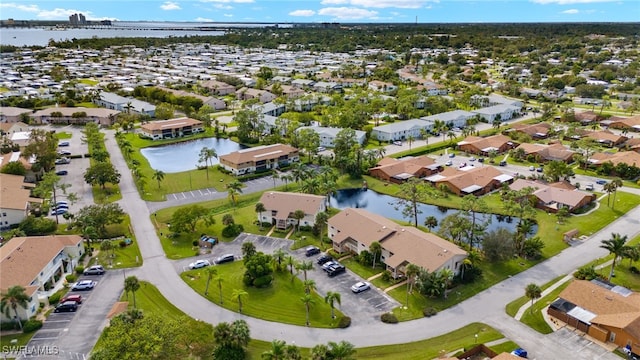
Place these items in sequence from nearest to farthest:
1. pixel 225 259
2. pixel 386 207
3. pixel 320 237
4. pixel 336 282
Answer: pixel 336 282 < pixel 225 259 < pixel 320 237 < pixel 386 207

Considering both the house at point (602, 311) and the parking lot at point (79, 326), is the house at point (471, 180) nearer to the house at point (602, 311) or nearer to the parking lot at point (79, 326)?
the house at point (602, 311)

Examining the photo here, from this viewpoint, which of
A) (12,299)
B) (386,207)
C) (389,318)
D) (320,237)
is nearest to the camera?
(12,299)

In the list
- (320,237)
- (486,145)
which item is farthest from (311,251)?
(486,145)

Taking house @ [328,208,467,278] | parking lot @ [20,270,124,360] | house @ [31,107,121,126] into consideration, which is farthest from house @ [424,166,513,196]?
house @ [31,107,121,126]

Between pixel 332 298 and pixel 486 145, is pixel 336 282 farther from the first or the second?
pixel 486 145

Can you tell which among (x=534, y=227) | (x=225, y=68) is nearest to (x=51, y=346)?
(x=534, y=227)

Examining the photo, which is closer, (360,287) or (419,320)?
(419,320)

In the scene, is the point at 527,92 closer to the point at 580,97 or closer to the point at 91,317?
the point at 580,97
